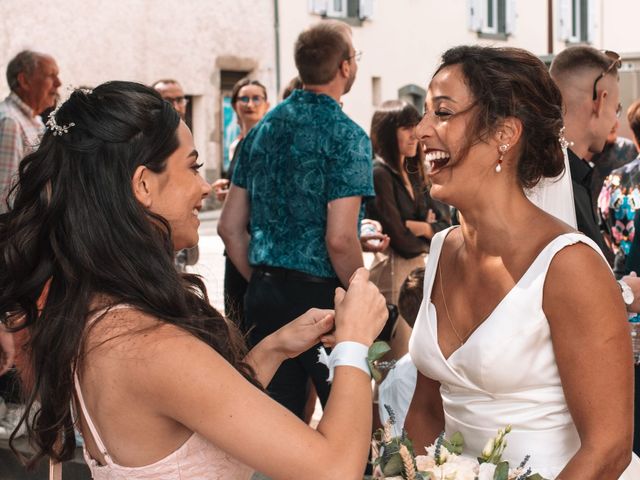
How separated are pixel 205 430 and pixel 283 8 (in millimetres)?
18766

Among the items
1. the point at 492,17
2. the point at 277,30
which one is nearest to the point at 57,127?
the point at 277,30

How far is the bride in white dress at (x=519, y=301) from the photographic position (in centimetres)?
227

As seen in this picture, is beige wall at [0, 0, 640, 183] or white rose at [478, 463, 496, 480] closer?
white rose at [478, 463, 496, 480]

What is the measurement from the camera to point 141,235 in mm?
2039

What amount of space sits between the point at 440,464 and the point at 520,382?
1.45ft

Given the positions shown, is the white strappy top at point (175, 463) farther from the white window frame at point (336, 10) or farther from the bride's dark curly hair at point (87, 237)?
the white window frame at point (336, 10)

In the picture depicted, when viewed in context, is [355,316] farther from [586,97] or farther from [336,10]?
[336,10]

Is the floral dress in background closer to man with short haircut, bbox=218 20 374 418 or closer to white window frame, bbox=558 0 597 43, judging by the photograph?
man with short haircut, bbox=218 20 374 418

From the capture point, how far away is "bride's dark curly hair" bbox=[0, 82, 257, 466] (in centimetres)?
201

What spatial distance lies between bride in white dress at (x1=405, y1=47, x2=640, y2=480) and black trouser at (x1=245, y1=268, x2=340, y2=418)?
5.40 ft

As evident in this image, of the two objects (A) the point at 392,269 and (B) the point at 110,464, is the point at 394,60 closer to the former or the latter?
(A) the point at 392,269

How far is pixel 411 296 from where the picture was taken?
15.9ft

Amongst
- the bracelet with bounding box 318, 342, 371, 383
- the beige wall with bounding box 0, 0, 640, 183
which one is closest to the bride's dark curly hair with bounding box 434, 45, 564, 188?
the bracelet with bounding box 318, 342, 371, 383

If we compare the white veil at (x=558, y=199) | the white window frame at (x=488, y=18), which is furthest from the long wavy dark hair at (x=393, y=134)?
the white window frame at (x=488, y=18)
